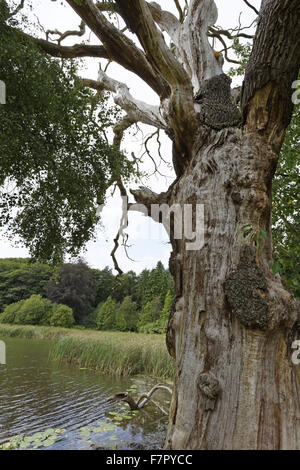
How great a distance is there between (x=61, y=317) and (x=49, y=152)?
27.4 metres

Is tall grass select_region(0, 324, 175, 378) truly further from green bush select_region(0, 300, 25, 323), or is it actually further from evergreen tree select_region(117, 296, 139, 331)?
green bush select_region(0, 300, 25, 323)

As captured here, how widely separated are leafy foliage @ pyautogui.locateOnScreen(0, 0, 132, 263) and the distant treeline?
716 inches

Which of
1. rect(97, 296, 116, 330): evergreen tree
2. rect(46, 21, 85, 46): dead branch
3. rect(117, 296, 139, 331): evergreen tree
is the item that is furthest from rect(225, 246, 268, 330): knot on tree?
rect(97, 296, 116, 330): evergreen tree

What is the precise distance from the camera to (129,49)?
3711mm

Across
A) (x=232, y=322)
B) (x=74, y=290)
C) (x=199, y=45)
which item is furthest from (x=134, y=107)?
(x=74, y=290)

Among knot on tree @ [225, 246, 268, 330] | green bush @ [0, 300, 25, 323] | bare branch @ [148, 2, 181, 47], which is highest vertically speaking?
bare branch @ [148, 2, 181, 47]

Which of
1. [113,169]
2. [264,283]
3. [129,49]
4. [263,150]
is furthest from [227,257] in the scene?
[113,169]

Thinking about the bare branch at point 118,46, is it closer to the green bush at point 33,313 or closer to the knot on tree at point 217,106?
the knot on tree at point 217,106

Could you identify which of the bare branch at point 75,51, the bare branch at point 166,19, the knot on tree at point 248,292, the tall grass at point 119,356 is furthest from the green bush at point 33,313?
the knot on tree at point 248,292

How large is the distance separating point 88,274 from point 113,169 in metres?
32.3

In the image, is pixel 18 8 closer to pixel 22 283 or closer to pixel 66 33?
pixel 66 33

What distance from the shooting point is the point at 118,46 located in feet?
12.1

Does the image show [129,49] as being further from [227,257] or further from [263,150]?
[227,257]

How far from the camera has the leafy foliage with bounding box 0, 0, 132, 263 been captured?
3859mm
